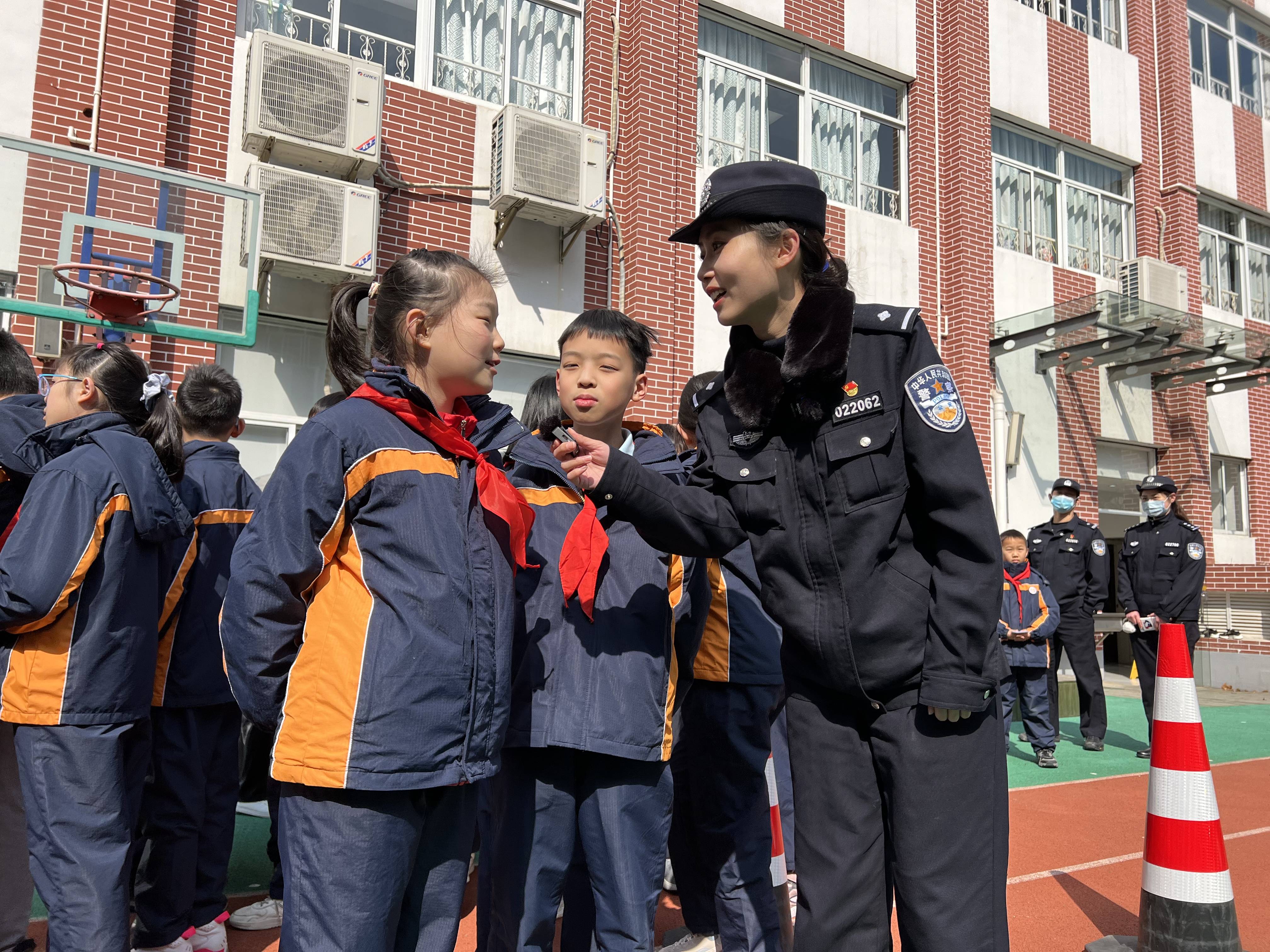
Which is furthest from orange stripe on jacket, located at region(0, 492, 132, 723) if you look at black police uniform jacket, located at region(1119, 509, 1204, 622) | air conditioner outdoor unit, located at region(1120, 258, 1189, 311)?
air conditioner outdoor unit, located at region(1120, 258, 1189, 311)

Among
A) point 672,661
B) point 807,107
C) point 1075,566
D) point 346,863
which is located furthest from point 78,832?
point 807,107

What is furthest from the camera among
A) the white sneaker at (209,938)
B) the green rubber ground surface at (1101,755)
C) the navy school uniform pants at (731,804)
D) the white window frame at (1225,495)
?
the white window frame at (1225,495)

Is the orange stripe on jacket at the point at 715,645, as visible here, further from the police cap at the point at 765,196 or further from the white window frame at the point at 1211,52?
the white window frame at the point at 1211,52

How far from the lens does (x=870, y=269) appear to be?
1147 centimetres

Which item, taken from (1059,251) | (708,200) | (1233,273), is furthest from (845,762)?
(1233,273)

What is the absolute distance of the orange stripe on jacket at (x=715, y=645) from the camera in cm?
320

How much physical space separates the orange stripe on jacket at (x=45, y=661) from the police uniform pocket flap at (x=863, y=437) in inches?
86.4

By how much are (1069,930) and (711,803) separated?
1831mm

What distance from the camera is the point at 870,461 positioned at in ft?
6.65

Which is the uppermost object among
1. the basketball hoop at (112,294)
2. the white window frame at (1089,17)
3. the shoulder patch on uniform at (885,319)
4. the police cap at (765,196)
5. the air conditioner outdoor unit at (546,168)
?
the white window frame at (1089,17)

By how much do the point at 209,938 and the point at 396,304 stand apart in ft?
8.10

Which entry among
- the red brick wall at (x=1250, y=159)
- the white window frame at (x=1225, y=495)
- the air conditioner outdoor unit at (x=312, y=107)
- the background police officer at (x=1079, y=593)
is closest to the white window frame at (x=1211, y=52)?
the red brick wall at (x=1250, y=159)

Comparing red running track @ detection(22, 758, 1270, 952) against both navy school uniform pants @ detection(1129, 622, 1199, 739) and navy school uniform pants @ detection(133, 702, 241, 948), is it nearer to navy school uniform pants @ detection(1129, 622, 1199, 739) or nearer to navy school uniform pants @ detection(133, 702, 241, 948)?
navy school uniform pants @ detection(133, 702, 241, 948)

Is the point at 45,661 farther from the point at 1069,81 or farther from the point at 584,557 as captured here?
the point at 1069,81
